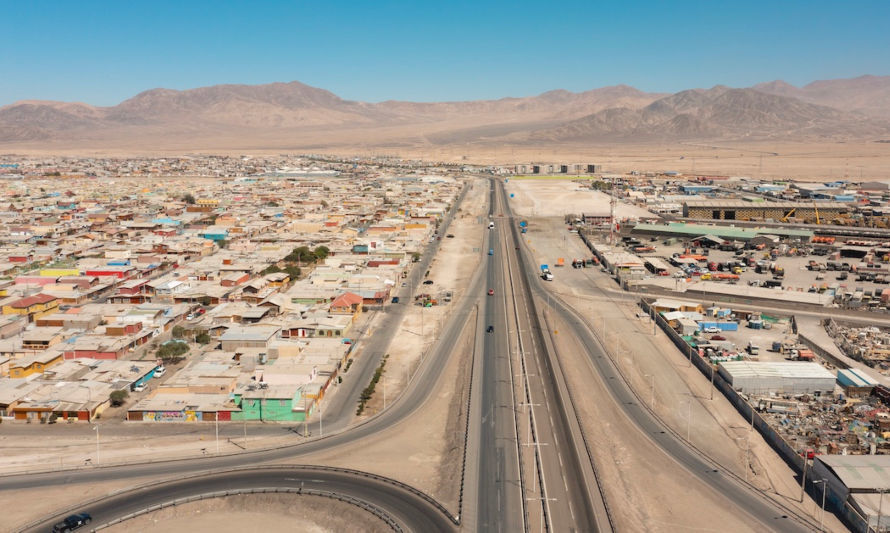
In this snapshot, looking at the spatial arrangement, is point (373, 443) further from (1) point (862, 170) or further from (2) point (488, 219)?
(1) point (862, 170)

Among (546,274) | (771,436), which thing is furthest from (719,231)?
(771,436)

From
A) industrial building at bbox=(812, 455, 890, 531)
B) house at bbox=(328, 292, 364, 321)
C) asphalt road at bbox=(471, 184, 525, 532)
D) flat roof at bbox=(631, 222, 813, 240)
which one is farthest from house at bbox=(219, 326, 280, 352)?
flat roof at bbox=(631, 222, 813, 240)

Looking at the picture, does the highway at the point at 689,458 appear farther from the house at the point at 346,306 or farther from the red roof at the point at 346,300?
the red roof at the point at 346,300

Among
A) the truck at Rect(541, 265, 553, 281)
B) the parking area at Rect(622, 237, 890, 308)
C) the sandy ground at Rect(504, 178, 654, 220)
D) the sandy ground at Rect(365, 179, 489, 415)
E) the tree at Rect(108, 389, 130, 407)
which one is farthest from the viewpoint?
the sandy ground at Rect(504, 178, 654, 220)

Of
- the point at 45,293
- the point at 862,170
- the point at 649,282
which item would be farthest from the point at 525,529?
the point at 862,170

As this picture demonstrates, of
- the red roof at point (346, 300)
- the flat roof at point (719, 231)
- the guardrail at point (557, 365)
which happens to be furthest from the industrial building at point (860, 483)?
the flat roof at point (719, 231)

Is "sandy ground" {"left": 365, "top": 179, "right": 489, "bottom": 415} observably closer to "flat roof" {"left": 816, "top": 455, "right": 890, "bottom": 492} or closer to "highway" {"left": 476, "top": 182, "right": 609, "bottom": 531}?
"highway" {"left": 476, "top": 182, "right": 609, "bottom": 531}
